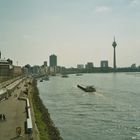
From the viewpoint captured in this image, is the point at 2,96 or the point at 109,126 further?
the point at 2,96

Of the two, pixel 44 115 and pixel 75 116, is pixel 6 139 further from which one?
pixel 75 116

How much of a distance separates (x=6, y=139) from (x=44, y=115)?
Answer: 1652cm

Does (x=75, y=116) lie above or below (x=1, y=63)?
below

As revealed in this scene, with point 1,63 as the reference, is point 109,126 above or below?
below

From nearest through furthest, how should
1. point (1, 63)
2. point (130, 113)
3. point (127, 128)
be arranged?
point (127, 128) < point (130, 113) < point (1, 63)

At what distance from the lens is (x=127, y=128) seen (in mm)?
44875

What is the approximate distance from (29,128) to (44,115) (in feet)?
49.0

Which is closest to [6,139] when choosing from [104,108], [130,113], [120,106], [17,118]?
[17,118]

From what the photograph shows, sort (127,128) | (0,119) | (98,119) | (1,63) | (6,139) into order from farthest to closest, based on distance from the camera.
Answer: (1,63), (98,119), (127,128), (0,119), (6,139)

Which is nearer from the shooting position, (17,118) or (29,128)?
(29,128)

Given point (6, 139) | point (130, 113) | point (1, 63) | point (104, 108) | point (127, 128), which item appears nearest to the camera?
point (6, 139)

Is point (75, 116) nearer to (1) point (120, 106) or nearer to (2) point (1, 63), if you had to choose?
(1) point (120, 106)

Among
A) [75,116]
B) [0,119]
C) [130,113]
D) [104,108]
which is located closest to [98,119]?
[75,116]

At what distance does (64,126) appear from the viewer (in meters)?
47.2
